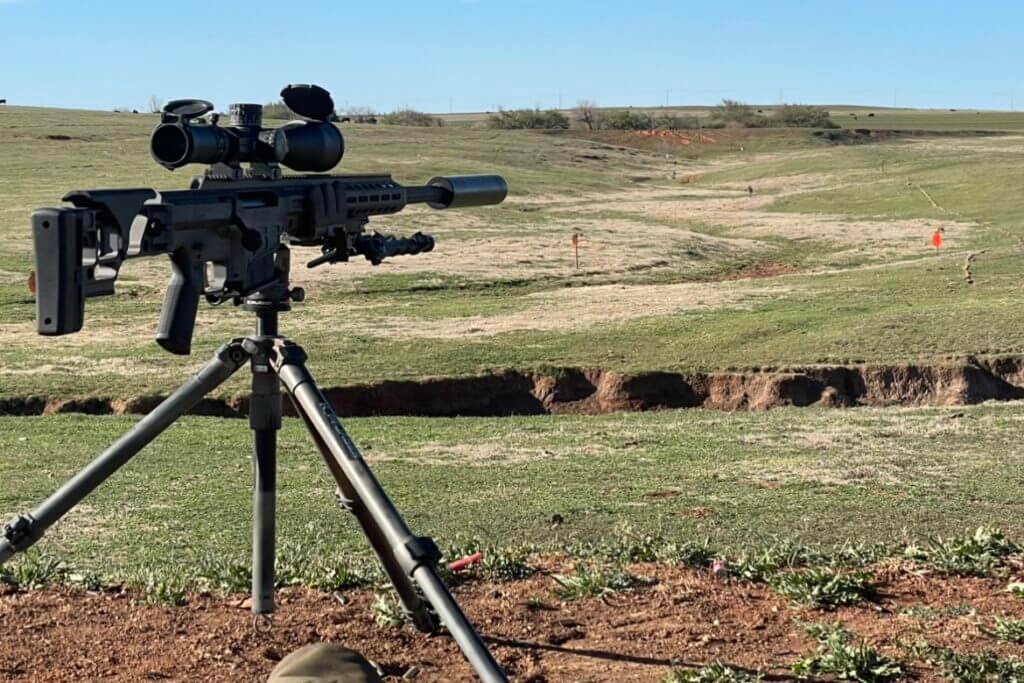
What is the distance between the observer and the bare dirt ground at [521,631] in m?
5.36

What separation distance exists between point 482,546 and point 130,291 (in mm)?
17245

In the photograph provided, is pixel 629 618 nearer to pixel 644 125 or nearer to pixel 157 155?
pixel 157 155

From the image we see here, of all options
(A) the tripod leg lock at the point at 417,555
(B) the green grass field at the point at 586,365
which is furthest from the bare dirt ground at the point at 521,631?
(B) the green grass field at the point at 586,365

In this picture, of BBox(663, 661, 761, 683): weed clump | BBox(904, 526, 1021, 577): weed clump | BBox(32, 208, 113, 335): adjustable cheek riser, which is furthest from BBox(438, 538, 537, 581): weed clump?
BBox(32, 208, 113, 335): adjustable cheek riser

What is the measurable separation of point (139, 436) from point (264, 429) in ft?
1.55

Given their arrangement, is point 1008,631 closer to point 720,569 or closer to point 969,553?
point 969,553

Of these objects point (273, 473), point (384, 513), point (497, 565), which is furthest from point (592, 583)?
point (384, 513)

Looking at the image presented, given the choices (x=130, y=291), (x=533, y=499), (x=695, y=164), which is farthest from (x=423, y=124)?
(x=533, y=499)

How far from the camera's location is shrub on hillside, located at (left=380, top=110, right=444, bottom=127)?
108250 mm

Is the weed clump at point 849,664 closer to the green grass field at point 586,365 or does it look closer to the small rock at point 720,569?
the small rock at point 720,569

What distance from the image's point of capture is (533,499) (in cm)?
973

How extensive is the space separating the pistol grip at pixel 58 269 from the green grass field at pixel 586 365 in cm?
383

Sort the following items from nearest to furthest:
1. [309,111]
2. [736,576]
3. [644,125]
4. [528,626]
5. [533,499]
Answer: [309,111], [528,626], [736,576], [533,499], [644,125]

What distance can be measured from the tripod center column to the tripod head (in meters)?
0.13
